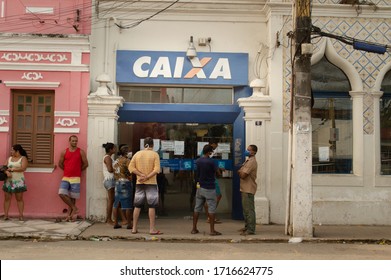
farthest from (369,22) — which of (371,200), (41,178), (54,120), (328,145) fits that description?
(41,178)

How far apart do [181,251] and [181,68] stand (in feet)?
16.9

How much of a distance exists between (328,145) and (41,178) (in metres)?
6.91

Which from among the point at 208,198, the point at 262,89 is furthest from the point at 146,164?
the point at 262,89

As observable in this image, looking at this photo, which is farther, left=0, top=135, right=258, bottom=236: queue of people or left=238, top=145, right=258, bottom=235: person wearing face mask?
left=238, top=145, right=258, bottom=235: person wearing face mask

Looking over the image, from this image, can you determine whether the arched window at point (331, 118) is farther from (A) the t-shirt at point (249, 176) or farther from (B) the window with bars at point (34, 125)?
(B) the window with bars at point (34, 125)

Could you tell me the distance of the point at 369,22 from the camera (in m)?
11.5

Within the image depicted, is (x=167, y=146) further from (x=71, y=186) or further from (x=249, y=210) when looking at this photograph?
(x=249, y=210)

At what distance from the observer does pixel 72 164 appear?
10836 millimetres

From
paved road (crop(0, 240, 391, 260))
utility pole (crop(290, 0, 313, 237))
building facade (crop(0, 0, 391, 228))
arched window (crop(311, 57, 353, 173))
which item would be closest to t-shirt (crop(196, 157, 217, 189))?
paved road (crop(0, 240, 391, 260))

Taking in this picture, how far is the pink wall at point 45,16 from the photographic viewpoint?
37.6ft

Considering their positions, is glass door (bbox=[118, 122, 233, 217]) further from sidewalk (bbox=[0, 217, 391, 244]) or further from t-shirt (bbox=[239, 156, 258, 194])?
t-shirt (bbox=[239, 156, 258, 194])

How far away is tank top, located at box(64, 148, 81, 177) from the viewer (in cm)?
1082

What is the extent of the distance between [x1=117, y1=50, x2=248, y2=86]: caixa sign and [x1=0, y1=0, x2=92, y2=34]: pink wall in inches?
49.6
